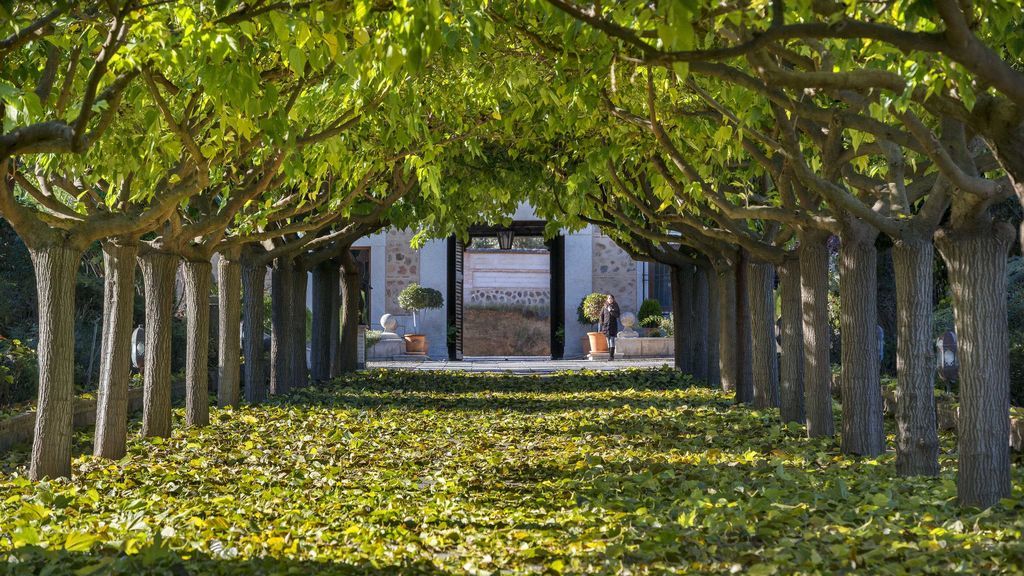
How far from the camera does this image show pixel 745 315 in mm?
14742

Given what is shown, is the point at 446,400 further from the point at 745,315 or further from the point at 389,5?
the point at 389,5

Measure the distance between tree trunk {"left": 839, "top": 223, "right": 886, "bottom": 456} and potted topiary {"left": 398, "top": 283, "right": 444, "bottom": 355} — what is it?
1021 inches

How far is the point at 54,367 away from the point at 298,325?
10.4 m

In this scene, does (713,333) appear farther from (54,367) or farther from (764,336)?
(54,367)

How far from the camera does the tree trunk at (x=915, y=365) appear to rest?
774 cm

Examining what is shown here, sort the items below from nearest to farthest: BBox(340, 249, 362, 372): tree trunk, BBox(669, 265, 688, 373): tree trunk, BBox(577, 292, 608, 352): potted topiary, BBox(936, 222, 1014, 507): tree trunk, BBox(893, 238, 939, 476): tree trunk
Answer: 1. BBox(936, 222, 1014, 507): tree trunk
2. BBox(893, 238, 939, 476): tree trunk
3. BBox(669, 265, 688, 373): tree trunk
4. BBox(340, 249, 362, 372): tree trunk
5. BBox(577, 292, 608, 352): potted topiary

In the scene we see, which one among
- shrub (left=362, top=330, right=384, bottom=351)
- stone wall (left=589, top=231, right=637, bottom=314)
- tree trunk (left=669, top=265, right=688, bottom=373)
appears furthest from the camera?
stone wall (left=589, top=231, right=637, bottom=314)

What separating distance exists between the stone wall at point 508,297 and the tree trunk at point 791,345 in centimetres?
2678

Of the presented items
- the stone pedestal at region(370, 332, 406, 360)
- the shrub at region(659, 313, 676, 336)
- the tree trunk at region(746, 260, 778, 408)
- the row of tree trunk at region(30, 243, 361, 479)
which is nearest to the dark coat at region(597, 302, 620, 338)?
the shrub at region(659, 313, 676, 336)

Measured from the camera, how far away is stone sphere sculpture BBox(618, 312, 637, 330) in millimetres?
34094

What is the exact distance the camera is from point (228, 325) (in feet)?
44.3

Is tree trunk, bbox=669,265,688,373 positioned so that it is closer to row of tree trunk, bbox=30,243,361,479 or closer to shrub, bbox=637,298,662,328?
row of tree trunk, bbox=30,243,361,479

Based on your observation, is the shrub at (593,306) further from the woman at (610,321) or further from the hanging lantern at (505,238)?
the hanging lantern at (505,238)

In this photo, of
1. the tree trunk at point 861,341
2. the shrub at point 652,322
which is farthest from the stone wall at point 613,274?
the tree trunk at point 861,341
